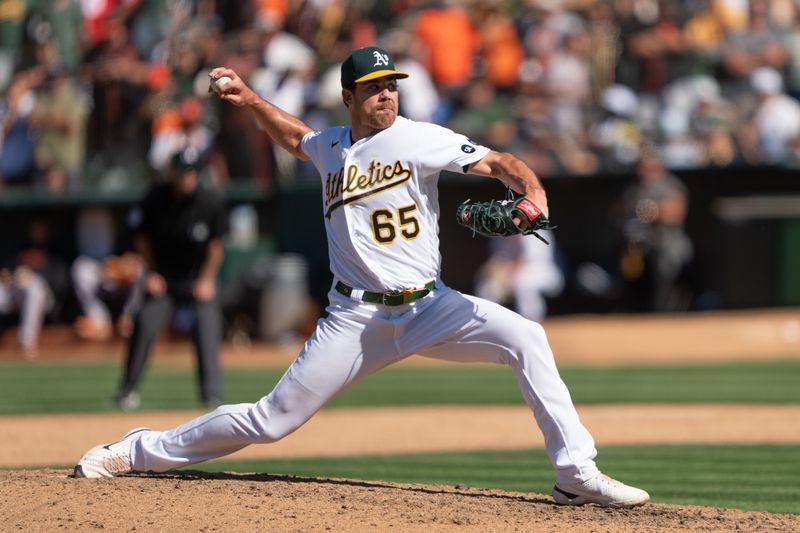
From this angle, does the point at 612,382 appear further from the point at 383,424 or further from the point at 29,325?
the point at 29,325

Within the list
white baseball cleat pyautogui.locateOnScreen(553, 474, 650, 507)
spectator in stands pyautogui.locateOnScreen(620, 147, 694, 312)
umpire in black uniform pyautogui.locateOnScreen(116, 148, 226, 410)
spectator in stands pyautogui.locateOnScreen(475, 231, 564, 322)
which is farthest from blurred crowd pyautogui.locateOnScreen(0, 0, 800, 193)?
white baseball cleat pyautogui.locateOnScreen(553, 474, 650, 507)

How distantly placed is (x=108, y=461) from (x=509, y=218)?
217 cm

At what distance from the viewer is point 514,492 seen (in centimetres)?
646

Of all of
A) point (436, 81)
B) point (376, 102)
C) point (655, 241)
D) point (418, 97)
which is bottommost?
point (655, 241)

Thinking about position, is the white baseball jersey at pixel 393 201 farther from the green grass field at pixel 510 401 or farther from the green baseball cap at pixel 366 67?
the green grass field at pixel 510 401

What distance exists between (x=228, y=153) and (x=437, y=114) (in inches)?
102

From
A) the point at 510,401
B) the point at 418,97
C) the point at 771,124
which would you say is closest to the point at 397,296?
the point at 510,401

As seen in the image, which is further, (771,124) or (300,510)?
(771,124)

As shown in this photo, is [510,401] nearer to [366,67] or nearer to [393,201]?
[393,201]

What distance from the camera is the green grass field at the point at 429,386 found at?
38.2ft

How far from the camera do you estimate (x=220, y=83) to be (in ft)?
19.9

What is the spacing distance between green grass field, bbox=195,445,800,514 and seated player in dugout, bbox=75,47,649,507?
1.21m

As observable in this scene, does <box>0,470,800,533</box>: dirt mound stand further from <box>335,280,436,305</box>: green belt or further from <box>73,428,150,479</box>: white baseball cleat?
<box>335,280,436,305</box>: green belt

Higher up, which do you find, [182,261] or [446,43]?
[446,43]
